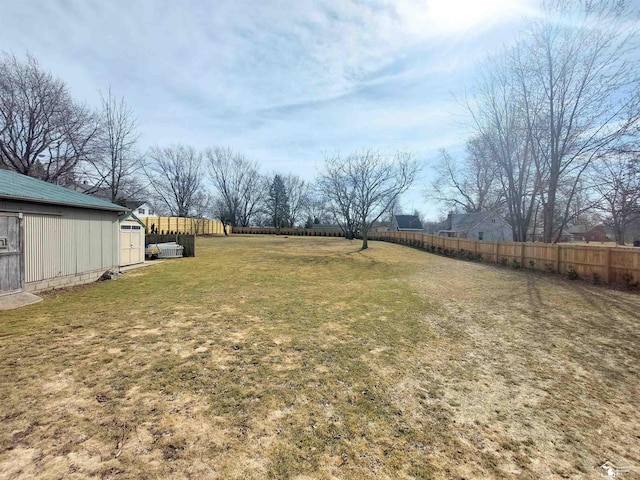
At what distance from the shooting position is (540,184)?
16.7 metres

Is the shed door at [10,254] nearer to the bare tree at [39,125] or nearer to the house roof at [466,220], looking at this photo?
the bare tree at [39,125]

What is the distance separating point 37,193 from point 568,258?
1807 centimetres

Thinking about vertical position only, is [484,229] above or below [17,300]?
above

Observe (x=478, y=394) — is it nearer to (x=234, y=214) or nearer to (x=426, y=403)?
(x=426, y=403)

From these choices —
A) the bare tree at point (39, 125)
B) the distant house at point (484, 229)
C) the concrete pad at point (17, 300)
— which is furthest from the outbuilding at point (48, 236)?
the distant house at point (484, 229)

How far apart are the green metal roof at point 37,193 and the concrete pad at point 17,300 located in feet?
7.33

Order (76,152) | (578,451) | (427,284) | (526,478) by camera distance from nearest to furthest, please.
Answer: (526,478) → (578,451) → (427,284) → (76,152)

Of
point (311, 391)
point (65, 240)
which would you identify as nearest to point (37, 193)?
point (65, 240)

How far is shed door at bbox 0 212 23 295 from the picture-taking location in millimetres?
6426

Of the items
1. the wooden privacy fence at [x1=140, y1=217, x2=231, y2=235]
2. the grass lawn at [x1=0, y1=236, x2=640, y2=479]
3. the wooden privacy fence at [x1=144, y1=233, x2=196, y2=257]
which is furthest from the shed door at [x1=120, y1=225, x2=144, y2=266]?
the wooden privacy fence at [x1=140, y1=217, x2=231, y2=235]

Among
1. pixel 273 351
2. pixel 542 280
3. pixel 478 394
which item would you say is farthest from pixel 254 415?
pixel 542 280

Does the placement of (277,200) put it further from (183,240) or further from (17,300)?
(17,300)

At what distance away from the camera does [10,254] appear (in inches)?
259

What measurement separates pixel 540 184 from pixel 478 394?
1806 cm
